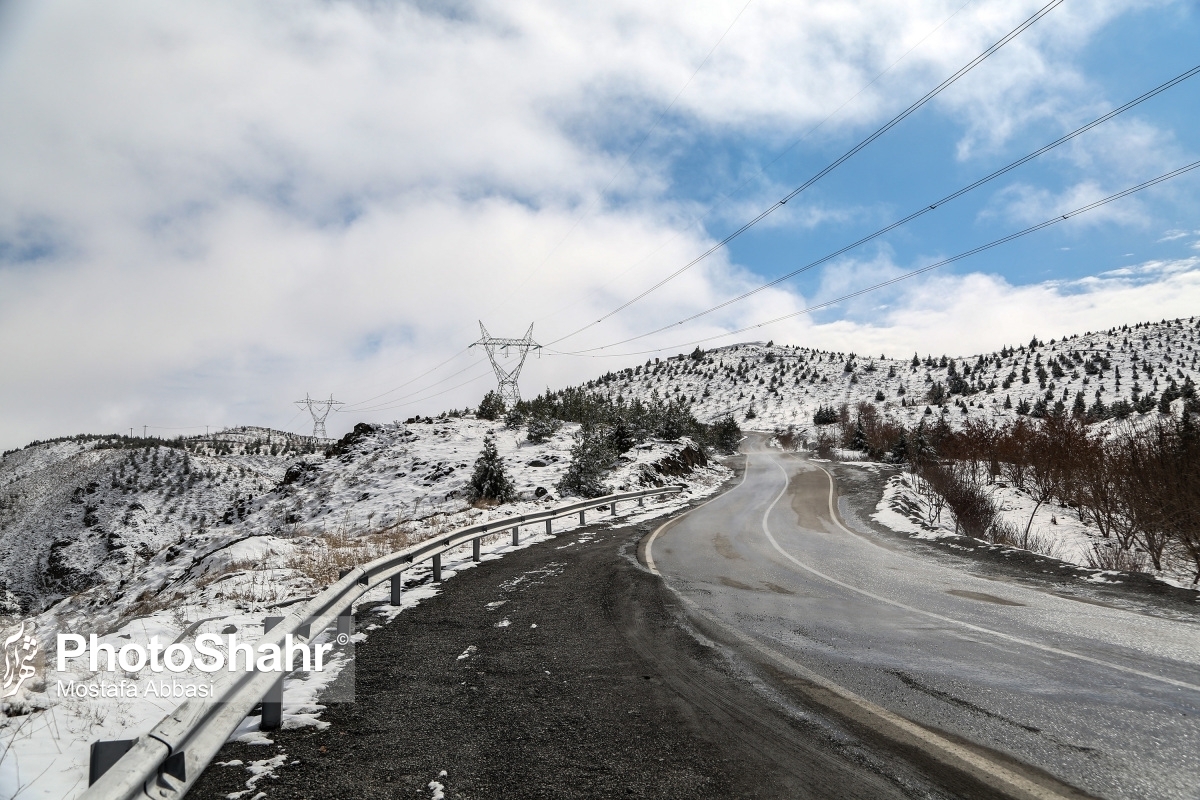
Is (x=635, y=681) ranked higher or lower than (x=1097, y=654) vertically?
higher

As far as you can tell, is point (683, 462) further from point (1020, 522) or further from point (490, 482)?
point (1020, 522)

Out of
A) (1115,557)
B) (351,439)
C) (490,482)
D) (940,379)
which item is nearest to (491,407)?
(351,439)

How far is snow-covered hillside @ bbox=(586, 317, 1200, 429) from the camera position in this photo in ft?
251

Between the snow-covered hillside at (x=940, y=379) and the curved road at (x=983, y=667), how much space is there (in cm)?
5561

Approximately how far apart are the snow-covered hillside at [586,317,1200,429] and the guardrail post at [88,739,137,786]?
62.4 m

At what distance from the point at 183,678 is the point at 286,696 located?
129cm

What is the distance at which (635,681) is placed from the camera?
15.9ft

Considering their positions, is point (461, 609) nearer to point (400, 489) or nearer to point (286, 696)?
point (286, 696)

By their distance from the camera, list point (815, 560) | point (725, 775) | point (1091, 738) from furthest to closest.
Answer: point (815, 560), point (1091, 738), point (725, 775)

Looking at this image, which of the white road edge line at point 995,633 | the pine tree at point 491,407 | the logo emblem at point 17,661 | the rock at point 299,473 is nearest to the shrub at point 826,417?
the pine tree at point 491,407

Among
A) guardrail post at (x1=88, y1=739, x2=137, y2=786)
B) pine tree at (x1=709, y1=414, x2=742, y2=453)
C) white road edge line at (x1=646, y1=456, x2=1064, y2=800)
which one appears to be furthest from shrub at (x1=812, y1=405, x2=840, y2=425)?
guardrail post at (x1=88, y1=739, x2=137, y2=786)

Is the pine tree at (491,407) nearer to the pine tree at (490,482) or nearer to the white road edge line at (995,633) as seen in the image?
the pine tree at (490,482)

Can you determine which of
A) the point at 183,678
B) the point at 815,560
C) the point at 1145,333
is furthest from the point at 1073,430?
the point at 1145,333

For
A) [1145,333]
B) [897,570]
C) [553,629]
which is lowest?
[897,570]
